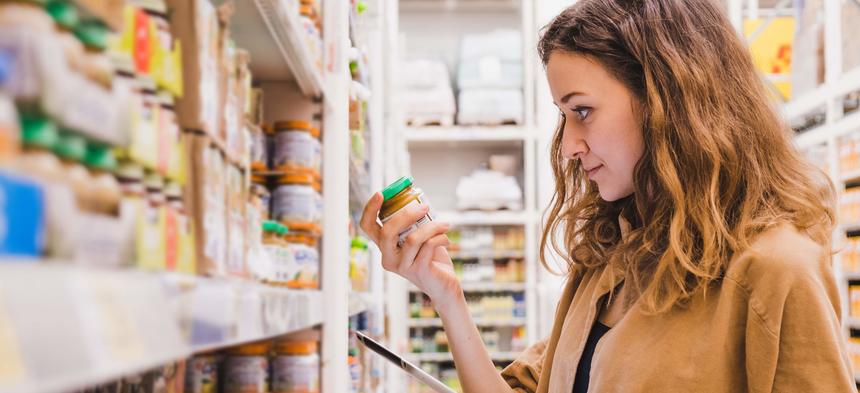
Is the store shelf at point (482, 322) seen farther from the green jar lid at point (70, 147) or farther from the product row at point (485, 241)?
the green jar lid at point (70, 147)

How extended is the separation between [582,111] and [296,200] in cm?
52

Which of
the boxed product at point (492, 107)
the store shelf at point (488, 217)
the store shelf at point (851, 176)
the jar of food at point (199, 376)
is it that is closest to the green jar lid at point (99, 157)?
the jar of food at point (199, 376)

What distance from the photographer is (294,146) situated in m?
1.46

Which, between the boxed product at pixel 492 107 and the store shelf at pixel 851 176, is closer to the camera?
the store shelf at pixel 851 176

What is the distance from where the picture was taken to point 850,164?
4523 mm

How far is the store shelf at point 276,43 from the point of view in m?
1.11

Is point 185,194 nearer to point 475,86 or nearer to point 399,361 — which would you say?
point 399,361

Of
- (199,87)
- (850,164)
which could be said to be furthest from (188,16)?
(850,164)

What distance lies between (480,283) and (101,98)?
7.33 m

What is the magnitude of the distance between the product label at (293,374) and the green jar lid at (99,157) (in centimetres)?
89

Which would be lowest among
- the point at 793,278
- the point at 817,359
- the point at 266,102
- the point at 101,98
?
the point at 817,359

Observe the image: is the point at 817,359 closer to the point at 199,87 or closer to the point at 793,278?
the point at 793,278

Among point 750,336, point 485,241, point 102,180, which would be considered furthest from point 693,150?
point 485,241

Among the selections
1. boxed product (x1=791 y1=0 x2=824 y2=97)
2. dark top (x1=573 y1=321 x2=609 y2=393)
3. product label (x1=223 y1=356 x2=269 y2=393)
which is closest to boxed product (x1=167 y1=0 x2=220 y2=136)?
product label (x1=223 y1=356 x2=269 y2=393)
